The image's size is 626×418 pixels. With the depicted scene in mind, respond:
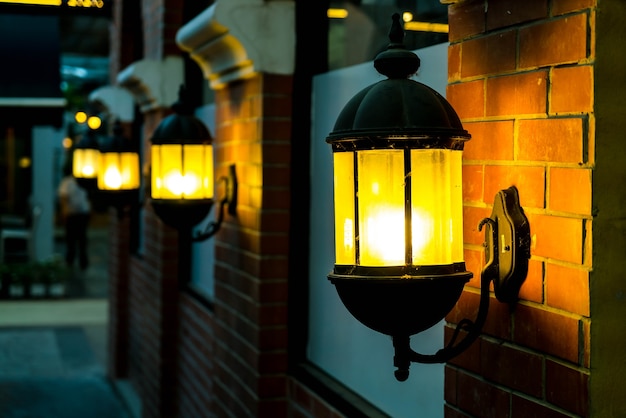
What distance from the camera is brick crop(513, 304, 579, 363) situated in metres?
1.91

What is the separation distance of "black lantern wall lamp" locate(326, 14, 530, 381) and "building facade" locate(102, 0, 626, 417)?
14 centimetres

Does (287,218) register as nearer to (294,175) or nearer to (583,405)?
(294,175)

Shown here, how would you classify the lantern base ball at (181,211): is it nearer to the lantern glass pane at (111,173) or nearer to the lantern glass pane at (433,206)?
the lantern glass pane at (111,173)

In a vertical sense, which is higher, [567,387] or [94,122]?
[94,122]

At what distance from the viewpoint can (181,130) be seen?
14.1ft

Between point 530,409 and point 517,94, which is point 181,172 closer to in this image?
point 517,94

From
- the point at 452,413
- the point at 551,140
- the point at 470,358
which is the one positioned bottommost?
the point at 452,413

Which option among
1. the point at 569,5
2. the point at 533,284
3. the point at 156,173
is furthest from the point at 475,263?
the point at 156,173

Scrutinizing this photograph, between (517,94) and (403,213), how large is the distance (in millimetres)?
378

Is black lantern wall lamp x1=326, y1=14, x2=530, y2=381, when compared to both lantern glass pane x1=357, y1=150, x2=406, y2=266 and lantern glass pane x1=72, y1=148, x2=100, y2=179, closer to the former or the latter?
lantern glass pane x1=357, y1=150, x2=406, y2=266

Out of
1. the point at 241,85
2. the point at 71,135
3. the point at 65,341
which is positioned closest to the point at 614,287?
the point at 241,85

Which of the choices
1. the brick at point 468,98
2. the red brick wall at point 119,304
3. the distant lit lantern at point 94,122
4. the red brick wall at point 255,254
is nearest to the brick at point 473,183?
the brick at point 468,98

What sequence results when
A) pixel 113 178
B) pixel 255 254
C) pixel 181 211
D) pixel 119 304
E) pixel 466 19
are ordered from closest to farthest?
1. pixel 466 19
2. pixel 255 254
3. pixel 181 211
4. pixel 113 178
5. pixel 119 304

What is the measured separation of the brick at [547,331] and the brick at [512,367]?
30 millimetres
